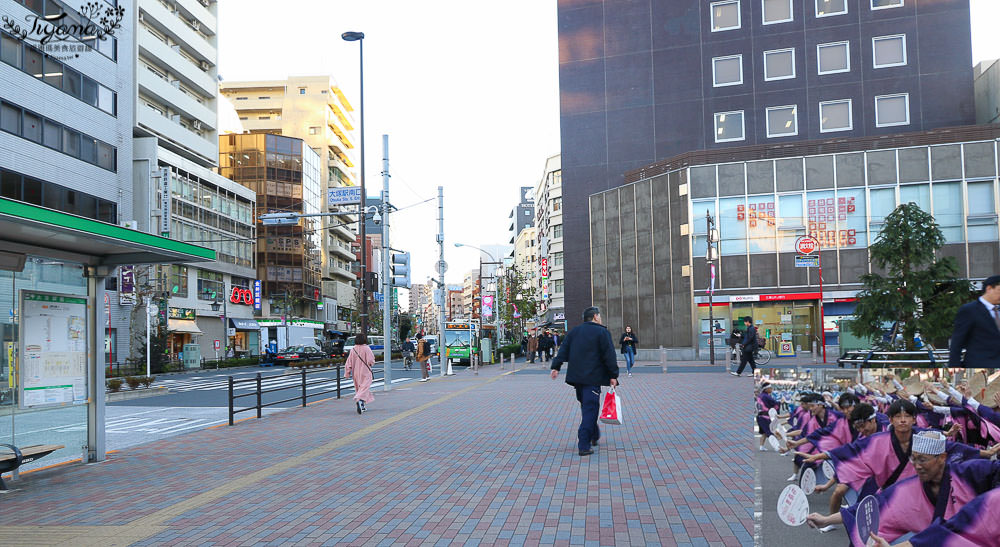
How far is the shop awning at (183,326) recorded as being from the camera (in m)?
49.2

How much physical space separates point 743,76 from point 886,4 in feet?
25.6

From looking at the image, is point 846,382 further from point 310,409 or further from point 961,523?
point 310,409

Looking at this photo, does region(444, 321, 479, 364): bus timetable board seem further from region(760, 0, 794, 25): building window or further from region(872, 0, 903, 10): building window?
region(872, 0, 903, 10): building window

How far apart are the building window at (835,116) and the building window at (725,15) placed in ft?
21.8

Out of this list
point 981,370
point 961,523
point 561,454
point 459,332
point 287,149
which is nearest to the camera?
point 961,523

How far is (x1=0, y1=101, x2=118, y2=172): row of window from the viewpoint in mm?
32156

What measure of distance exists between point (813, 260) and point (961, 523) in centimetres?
3131

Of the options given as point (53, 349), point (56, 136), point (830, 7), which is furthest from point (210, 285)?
point (53, 349)

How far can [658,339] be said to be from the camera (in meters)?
40.7

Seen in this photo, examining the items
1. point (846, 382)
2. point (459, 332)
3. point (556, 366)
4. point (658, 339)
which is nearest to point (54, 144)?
point (459, 332)

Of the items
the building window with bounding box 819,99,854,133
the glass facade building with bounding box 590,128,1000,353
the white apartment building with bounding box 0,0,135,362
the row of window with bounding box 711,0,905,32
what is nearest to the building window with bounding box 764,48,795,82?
the row of window with bounding box 711,0,905,32

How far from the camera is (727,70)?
4409 cm

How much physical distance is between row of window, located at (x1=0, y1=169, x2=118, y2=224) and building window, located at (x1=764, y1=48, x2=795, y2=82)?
34801 millimetres

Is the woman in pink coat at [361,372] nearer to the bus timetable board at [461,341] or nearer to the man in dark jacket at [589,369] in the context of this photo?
the man in dark jacket at [589,369]
